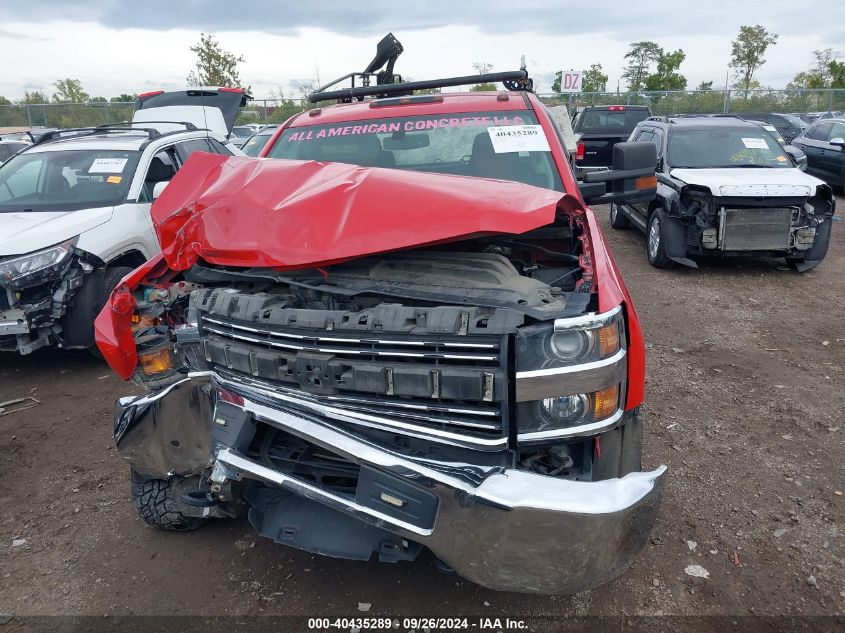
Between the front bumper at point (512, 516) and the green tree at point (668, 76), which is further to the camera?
the green tree at point (668, 76)

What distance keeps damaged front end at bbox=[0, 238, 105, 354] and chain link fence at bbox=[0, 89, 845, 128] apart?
16733 mm

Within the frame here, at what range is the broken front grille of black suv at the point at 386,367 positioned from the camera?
2100 millimetres

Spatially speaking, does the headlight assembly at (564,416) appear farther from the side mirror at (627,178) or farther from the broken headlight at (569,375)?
the side mirror at (627,178)

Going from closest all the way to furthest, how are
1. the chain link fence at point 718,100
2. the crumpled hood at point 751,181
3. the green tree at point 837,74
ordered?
the crumpled hood at point 751,181, the chain link fence at point 718,100, the green tree at point 837,74

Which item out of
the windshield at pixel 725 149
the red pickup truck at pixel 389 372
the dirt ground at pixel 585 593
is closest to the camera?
the red pickup truck at pixel 389 372

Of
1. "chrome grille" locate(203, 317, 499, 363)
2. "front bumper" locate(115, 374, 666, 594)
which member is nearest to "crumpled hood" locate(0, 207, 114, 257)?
"chrome grille" locate(203, 317, 499, 363)

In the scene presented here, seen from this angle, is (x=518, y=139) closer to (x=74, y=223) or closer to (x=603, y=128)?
(x=74, y=223)

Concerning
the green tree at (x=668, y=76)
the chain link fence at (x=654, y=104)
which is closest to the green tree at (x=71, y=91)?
the chain link fence at (x=654, y=104)

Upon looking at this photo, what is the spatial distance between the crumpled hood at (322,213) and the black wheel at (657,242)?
559 centimetres

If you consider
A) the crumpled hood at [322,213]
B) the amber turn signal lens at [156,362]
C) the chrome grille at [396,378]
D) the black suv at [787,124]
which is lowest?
the black suv at [787,124]

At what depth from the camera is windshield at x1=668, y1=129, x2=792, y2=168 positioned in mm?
7867

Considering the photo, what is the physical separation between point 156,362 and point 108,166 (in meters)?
3.88

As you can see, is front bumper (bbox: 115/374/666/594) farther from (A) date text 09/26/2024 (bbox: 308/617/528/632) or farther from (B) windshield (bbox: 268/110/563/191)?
(B) windshield (bbox: 268/110/563/191)

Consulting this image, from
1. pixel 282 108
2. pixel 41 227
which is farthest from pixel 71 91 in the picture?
pixel 41 227
